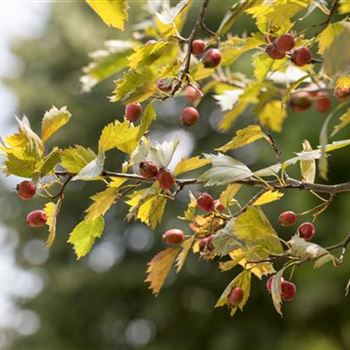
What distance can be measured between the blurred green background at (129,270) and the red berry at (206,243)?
16.7 ft

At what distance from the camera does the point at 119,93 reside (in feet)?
2.80

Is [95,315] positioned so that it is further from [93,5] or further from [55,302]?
[93,5]

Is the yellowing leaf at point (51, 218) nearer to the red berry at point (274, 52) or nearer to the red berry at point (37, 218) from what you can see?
the red berry at point (37, 218)

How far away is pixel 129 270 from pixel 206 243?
6922 millimetres

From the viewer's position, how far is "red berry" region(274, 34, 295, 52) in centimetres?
86

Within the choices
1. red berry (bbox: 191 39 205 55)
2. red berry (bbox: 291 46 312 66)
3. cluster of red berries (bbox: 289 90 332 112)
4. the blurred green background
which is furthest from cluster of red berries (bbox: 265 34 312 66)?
the blurred green background

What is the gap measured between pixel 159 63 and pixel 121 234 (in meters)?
7.52

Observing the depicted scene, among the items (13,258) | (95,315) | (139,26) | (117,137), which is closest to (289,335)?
(95,315)

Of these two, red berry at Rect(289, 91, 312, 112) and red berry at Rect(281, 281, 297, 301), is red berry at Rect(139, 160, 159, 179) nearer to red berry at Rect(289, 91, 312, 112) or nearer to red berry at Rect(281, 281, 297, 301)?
red berry at Rect(281, 281, 297, 301)

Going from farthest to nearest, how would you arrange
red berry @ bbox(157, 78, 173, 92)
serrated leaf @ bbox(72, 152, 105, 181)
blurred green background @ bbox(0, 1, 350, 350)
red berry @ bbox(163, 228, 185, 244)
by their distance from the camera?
blurred green background @ bbox(0, 1, 350, 350) → red berry @ bbox(163, 228, 185, 244) → red berry @ bbox(157, 78, 173, 92) → serrated leaf @ bbox(72, 152, 105, 181)

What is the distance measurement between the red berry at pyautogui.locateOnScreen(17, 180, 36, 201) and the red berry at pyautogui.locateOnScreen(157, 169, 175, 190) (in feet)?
0.42

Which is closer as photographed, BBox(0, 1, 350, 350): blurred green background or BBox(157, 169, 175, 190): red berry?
BBox(157, 169, 175, 190): red berry

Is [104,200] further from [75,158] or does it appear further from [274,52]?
[274,52]

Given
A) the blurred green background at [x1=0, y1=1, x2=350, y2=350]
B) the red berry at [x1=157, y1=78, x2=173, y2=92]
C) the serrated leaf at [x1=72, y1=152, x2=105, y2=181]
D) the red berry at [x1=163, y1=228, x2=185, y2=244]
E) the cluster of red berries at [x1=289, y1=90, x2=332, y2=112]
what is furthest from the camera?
the blurred green background at [x1=0, y1=1, x2=350, y2=350]
